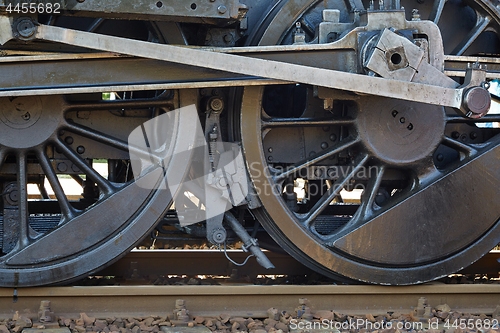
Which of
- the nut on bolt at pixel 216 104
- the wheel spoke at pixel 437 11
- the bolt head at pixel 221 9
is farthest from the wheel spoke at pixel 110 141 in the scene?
the wheel spoke at pixel 437 11

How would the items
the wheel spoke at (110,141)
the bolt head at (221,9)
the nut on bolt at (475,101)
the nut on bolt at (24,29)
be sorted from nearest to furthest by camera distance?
the nut on bolt at (24,29)
the bolt head at (221,9)
the nut on bolt at (475,101)
the wheel spoke at (110,141)

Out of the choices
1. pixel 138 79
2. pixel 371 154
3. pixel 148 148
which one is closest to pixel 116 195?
pixel 148 148

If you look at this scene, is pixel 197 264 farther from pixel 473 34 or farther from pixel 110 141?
pixel 473 34

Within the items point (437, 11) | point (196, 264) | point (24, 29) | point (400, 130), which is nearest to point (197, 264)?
point (196, 264)

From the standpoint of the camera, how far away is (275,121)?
4168mm

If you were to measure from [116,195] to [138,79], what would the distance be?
0.72m

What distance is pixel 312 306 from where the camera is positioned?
4.20 meters

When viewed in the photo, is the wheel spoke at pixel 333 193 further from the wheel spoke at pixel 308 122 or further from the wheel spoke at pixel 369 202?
the wheel spoke at pixel 308 122

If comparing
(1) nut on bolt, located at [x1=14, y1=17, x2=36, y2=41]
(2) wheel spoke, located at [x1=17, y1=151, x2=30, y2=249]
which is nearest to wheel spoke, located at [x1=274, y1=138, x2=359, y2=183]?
(2) wheel spoke, located at [x1=17, y1=151, x2=30, y2=249]

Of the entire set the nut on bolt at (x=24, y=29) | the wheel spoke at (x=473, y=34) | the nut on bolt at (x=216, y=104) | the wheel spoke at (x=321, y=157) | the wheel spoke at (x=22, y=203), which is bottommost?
the wheel spoke at (x=22, y=203)

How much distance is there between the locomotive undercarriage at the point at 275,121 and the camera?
375 centimetres

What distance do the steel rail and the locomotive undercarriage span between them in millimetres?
98

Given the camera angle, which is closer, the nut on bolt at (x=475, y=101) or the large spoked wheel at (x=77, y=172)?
the nut on bolt at (x=475, y=101)

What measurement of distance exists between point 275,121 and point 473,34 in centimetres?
141
